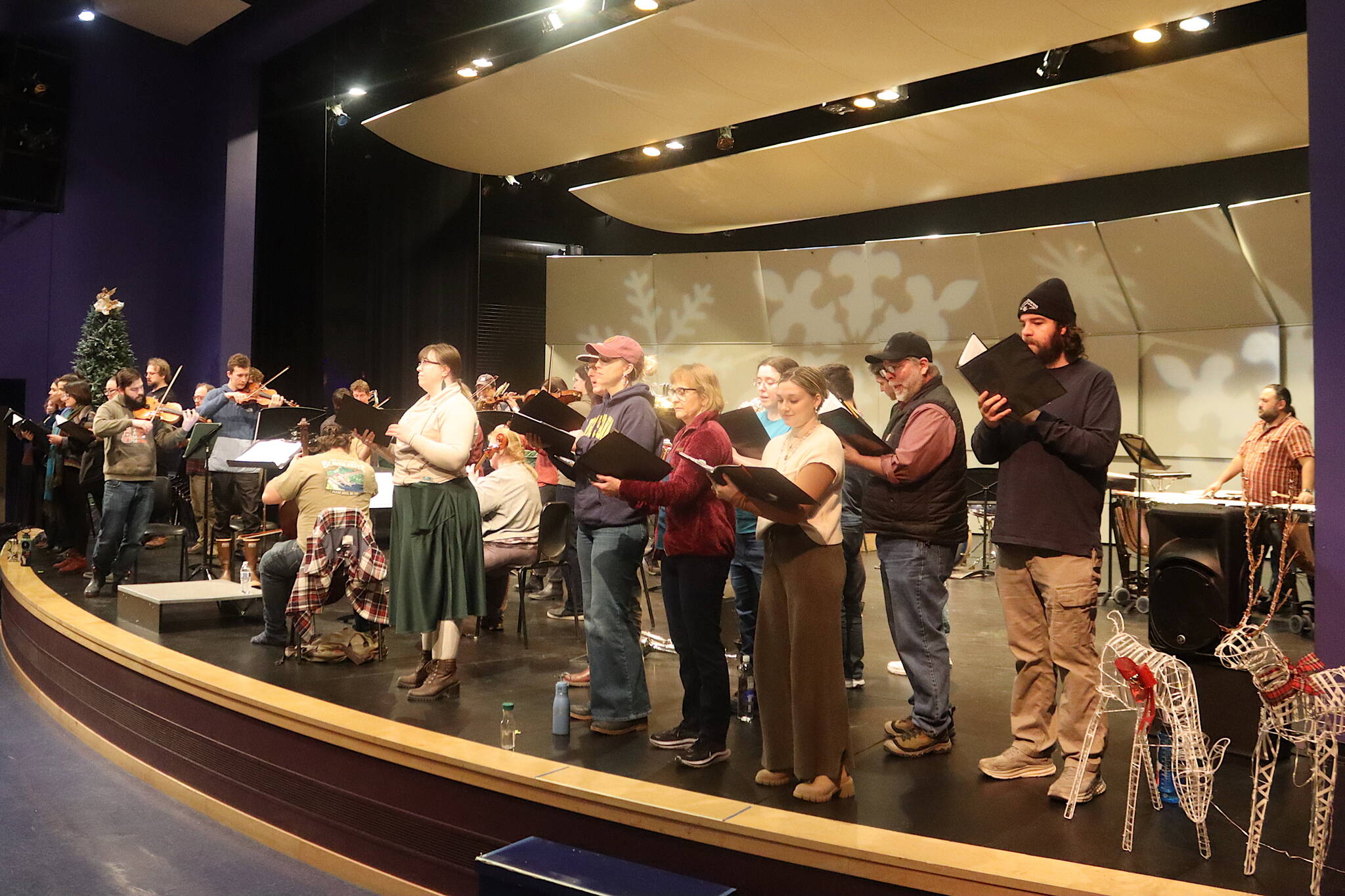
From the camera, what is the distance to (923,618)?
359cm

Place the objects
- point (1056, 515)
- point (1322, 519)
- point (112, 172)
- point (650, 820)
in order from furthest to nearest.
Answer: point (112, 172)
point (1322, 519)
point (1056, 515)
point (650, 820)

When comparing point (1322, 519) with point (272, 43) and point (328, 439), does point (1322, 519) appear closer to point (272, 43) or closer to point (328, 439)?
point (328, 439)

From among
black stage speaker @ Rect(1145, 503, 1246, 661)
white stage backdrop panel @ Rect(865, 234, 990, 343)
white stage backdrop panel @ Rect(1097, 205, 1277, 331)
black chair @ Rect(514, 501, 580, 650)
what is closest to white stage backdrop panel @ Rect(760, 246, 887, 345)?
white stage backdrop panel @ Rect(865, 234, 990, 343)

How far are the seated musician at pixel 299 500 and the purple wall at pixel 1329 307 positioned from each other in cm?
438

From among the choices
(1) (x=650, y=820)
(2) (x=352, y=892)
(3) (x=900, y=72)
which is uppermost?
(3) (x=900, y=72)

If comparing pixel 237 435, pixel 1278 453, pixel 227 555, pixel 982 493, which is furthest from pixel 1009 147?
pixel 227 555

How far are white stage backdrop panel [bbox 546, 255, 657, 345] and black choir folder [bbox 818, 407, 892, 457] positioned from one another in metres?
8.69

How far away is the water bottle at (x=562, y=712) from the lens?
372cm

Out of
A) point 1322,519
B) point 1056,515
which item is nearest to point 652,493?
point 1056,515

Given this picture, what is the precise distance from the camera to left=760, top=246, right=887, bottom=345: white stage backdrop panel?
1105 cm

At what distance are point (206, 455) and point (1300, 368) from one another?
8800mm

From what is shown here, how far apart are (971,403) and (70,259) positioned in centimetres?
970

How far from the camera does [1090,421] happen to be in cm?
318

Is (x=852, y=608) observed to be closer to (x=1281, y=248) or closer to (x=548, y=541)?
(x=548, y=541)
